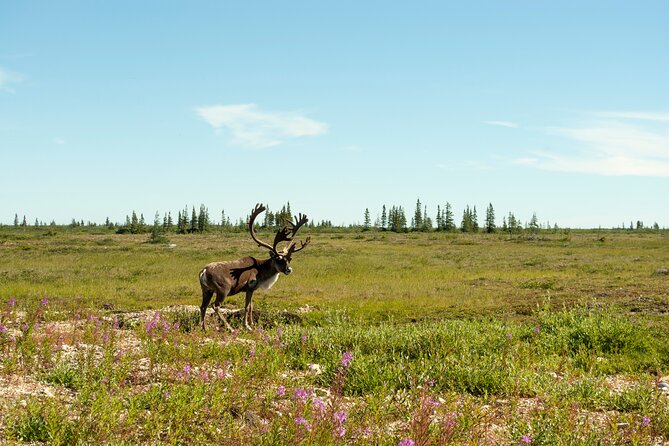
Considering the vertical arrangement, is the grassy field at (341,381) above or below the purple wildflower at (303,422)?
below

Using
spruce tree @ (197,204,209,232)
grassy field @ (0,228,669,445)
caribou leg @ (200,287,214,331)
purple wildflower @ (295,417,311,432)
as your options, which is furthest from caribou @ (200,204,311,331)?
spruce tree @ (197,204,209,232)

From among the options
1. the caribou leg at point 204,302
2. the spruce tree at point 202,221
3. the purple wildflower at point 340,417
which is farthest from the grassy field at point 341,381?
the spruce tree at point 202,221

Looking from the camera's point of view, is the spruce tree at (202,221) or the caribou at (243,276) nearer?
the caribou at (243,276)

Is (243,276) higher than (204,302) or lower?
higher

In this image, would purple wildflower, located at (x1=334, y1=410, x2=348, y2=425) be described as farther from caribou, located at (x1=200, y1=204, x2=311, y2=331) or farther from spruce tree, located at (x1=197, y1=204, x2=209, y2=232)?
spruce tree, located at (x1=197, y1=204, x2=209, y2=232)

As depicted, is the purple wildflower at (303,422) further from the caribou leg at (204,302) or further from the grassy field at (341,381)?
the caribou leg at (204,302)

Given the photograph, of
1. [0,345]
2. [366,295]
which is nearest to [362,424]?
[0,345]

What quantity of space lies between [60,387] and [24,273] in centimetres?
2392

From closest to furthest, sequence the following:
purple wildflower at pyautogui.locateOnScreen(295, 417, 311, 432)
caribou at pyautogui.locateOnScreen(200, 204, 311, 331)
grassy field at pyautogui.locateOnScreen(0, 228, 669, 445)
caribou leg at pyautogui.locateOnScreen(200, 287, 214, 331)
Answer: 1. purple wildflower at pyautogui.locateOnScreen(295, 417, 311, 432)
2. grassy field at pyautogui.locateOnScreen(0, 228, 669, 445)
3. caribou leg at pyautogui.locateOnScreen(200, 287, 214, 331)
4. caribou at pyautogui.locateOnScreen(200, 204, 311, 331)

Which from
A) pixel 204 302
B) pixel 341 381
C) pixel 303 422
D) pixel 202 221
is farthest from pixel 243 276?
pixel 202 221

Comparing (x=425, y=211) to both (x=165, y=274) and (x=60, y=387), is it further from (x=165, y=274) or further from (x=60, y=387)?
(x=60, y=387)

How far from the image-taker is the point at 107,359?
702 centimetres

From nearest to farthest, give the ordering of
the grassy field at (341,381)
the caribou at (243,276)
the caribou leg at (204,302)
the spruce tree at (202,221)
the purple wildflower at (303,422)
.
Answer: the purple wildflower at (303,422)
the grassy field at (341,381)
the caribou leg at (204,302)
the caribou at (243,276)
the spruce tree at (202,221)

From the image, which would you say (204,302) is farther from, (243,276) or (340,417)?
(340,417)
